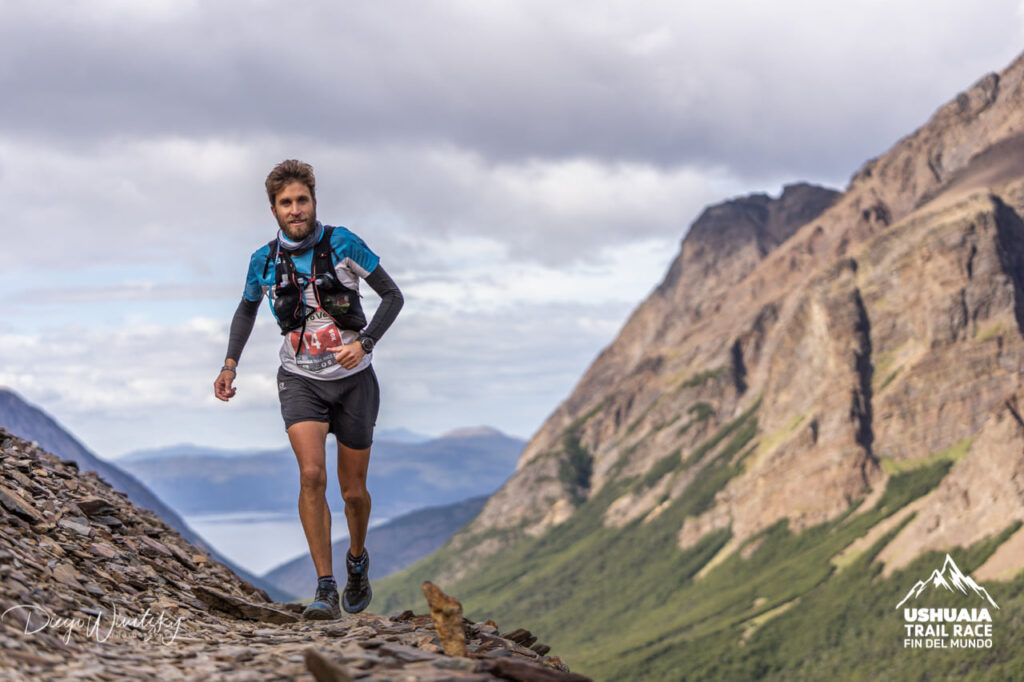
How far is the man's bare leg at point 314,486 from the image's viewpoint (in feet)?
47.5

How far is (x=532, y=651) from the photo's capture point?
48.0 feet

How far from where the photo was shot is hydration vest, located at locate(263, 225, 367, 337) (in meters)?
14.6

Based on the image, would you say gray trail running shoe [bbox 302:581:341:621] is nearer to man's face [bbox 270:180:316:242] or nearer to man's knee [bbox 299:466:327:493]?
man's knee [bbox 299:466:327:493]

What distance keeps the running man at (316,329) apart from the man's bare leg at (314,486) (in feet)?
0.05

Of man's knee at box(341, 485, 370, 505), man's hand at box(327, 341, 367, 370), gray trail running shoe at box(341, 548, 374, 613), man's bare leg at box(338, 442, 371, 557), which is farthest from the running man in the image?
gray trail running shoe at box(341, 548, 374, 613)

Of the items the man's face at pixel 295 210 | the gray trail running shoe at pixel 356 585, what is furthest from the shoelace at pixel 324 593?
the man's face at pixel 295 210

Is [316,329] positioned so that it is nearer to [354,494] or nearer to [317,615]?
[354,494]

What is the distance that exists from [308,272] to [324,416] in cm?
206

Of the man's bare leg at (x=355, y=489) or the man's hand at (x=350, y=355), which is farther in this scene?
the man's bare leg at (x=355, y=489)

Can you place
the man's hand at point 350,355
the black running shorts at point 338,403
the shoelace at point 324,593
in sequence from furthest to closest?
the shoelace at point 324,593 → the black running shorts at point 338,403 → the man's hand at point 350,355

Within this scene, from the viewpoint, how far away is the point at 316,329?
48.2 ft

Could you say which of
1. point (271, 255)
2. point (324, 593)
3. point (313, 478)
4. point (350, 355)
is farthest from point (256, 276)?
point (324, 593)

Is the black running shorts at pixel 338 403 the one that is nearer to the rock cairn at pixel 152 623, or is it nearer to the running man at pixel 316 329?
the running man at pixel 316 329

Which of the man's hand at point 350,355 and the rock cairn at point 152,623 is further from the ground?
the man's hand at point 350,355
